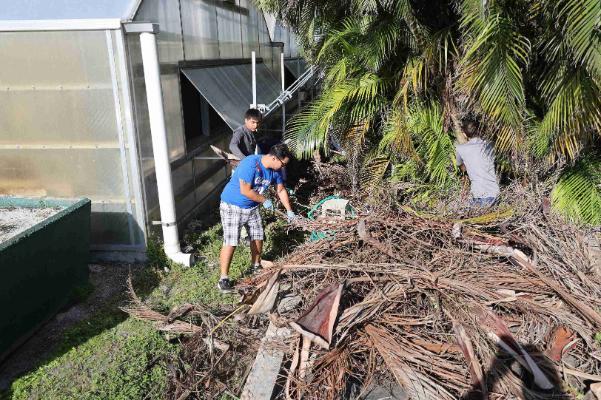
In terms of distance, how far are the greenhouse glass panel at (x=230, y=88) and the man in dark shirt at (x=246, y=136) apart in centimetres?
50

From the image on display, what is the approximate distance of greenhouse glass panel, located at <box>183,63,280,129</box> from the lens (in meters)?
7.57

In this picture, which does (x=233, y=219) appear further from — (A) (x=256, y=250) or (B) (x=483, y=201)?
(B) (x=483, y=201)

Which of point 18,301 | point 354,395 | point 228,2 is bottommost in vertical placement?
point 354,395

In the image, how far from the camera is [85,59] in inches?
224

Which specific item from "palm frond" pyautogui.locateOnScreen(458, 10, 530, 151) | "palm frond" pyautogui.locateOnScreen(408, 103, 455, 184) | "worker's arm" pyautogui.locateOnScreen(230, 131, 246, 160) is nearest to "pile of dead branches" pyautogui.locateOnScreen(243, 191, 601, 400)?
"palm frond" pyautogui.locateOnScreen(458, 10, 530, 151)

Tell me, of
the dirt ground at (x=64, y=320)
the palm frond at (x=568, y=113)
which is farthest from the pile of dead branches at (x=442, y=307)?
the dirt ground at (x=64, y=320)

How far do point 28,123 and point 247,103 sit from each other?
3.68m

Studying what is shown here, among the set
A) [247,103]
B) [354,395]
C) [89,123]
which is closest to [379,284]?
[354,395]

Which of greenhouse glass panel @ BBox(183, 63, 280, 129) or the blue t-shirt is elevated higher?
greenhouse glass panel @ BBox(183, 63, 280, 129)

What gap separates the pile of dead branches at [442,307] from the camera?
12.5 feet

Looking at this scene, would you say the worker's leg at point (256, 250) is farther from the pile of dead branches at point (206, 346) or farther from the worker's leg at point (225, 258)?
the pile of dead branches at point (206, 346)

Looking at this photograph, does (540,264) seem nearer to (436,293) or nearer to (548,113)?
(436,293)

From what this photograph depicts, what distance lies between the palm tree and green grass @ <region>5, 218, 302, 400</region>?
255 cm

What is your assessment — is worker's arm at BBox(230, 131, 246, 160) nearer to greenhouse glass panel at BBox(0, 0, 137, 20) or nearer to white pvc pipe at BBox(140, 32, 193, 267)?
white pvc pipe at BBox(140, 32, 193, 267)
